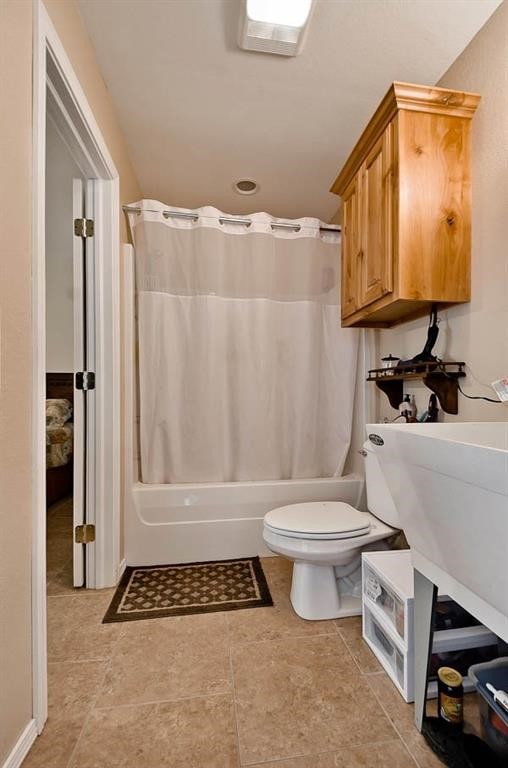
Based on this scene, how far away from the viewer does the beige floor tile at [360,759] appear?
0.93 m

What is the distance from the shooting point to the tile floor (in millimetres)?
965

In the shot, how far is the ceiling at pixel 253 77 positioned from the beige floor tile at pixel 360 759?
2348 mm

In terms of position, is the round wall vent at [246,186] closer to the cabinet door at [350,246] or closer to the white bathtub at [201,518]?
the cabinet door at [350,246]

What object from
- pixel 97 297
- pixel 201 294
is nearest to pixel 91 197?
pixel 97 297

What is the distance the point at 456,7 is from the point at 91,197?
5.30 ft

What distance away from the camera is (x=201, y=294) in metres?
2.11

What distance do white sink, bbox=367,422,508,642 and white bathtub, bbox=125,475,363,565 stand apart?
1.18 metres

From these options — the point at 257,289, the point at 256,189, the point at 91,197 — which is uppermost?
the point at 256,189

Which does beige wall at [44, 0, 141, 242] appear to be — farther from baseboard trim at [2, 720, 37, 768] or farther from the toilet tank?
baseboard trim at [2, 720, 37, 768]

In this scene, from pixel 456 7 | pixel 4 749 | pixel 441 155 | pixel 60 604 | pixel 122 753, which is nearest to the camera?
pixel 4 749

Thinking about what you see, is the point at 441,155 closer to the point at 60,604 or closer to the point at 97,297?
the point at 97,297

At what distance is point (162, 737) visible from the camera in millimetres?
1012

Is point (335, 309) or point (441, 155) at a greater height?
point (441, 155)

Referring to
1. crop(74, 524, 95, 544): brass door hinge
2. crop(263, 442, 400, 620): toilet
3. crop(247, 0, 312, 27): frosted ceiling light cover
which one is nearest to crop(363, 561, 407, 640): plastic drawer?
crop(263, 442, 400, 620): toilet
